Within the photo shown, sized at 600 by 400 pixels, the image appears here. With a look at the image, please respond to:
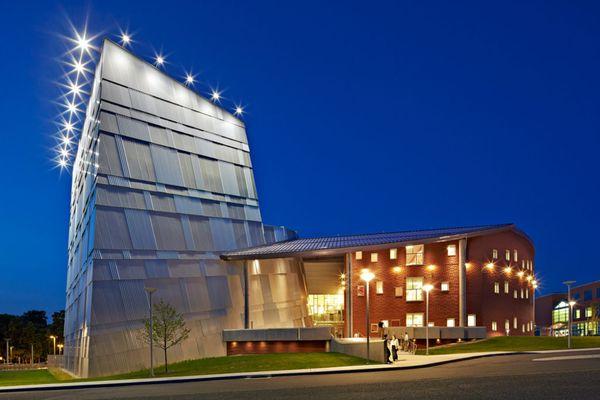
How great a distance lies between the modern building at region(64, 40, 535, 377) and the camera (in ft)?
147

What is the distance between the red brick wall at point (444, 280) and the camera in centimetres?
5444

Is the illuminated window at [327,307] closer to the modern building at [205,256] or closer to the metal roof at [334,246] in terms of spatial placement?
the modern building at [205,256]

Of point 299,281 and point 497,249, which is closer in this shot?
point 497,249

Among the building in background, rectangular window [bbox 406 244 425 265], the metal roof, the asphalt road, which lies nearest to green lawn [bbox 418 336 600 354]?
the metal roof

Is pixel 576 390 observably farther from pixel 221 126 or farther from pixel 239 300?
pixel 221 126

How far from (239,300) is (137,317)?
37.5 ft

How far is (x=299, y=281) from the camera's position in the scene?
64.4 metres

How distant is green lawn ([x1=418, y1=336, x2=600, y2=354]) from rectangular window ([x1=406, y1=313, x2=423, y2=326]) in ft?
25.6

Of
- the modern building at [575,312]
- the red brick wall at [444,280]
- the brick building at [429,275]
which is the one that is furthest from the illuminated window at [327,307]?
the modern building at [575,312]

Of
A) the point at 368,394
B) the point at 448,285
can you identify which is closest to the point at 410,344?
the point at 448,285

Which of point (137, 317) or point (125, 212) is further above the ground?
point (125, 212)

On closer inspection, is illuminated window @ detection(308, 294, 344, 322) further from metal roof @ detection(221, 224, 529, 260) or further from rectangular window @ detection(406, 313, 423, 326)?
rectangular window @ detection(406, 313, 423, 326)

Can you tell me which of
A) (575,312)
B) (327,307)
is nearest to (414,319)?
(327,307)

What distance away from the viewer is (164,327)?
135 ft
